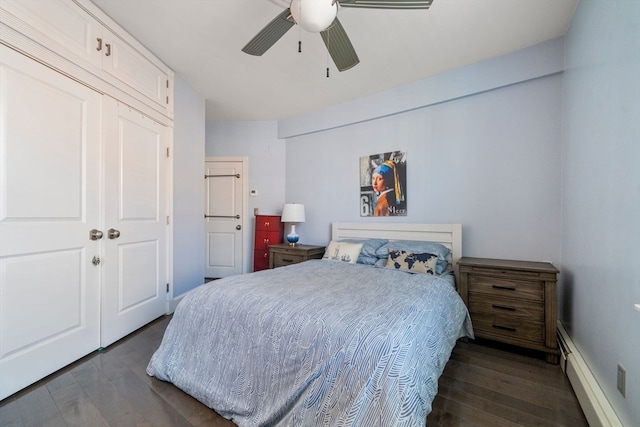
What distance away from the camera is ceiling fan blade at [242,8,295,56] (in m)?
1.62

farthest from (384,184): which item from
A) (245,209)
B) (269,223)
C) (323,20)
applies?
(245,209)

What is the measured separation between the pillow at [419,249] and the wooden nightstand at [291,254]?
964 mm

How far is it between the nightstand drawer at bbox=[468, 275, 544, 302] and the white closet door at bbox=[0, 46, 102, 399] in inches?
125

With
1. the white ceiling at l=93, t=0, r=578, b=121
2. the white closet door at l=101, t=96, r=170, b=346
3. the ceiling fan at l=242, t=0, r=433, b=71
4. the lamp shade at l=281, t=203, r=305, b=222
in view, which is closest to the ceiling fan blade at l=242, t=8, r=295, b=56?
the ceiling fan at l=242, t=0, r=433, b=71

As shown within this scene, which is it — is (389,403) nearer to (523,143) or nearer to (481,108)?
(523,143)

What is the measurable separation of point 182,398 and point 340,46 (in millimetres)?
2414

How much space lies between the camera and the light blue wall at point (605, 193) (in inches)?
45.1

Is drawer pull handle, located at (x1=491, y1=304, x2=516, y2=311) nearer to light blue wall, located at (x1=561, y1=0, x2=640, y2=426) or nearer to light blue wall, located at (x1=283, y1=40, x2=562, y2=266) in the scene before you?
light blue wall, located at (x1=561, y1=0, x2=640, y2=426)

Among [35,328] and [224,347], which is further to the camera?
[35,328]

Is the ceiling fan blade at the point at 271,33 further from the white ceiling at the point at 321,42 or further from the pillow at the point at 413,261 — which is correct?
the pillow at the point at 413,261

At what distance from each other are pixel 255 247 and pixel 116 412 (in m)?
2.86

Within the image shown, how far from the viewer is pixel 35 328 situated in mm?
1720

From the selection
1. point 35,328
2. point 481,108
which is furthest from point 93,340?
point 481,108

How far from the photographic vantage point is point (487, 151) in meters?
2.72
